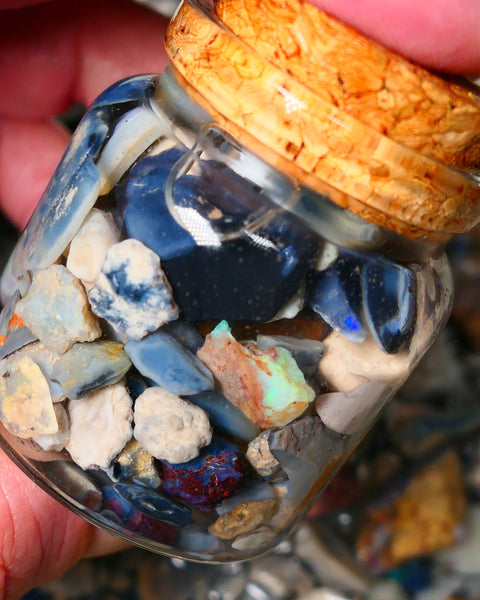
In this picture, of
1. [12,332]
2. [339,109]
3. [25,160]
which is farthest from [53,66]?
[339,109]

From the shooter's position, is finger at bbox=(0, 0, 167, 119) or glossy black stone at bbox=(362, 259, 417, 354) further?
finger at bbox=(0, 0, 167, 119)

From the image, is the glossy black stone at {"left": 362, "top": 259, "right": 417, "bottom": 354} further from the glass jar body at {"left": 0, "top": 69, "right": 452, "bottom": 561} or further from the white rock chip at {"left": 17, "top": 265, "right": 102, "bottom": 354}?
the white rock chip at {"left": 17, "top": 265, "right": 102, "bottom": 354}

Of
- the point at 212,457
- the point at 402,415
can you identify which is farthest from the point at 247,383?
the point at 402,415

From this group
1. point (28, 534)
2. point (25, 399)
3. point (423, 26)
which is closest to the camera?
point (423, 26)

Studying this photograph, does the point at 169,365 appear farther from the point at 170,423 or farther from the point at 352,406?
the point at 352,406

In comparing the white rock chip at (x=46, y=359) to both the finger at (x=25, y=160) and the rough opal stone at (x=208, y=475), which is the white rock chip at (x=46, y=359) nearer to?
the rough opal stone at (x=208, y=475)

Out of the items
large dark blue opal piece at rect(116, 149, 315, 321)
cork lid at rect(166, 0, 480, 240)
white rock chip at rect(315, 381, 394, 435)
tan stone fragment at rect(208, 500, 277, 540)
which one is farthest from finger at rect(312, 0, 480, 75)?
tan stone fragment at rect(208, 500, 277, 540)
